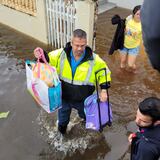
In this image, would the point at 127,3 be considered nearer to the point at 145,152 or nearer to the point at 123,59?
the point at 123,59

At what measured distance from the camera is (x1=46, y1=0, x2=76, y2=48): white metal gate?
21.2 ft

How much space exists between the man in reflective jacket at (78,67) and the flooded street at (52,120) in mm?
974

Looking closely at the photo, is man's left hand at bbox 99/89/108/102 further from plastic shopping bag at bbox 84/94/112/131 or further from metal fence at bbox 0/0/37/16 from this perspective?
metal fence at bbox 0/0/37/16

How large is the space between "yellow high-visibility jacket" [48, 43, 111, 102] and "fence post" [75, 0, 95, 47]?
8.28 feet

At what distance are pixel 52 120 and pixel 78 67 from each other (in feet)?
5.41

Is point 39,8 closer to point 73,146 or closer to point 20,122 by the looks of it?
point 20,122

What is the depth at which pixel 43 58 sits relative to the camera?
358 centimetres

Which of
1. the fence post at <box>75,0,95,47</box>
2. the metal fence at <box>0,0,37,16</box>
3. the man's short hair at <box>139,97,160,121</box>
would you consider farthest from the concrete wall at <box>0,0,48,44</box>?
the man's short hair at <box>139,97,160,121</box>

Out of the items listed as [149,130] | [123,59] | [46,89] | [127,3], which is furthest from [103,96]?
[127,3]

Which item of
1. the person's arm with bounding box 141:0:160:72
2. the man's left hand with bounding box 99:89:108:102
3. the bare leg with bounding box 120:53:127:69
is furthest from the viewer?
the bare leg with bounding box 120:53:127:69

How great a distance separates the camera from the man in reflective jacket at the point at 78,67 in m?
3.50

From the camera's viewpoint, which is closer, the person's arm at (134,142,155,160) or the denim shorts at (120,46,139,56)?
the person's arm at (134,142,155,160)

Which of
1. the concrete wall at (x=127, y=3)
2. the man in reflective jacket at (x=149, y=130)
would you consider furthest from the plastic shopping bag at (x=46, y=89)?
the concrete wall at (x=127, y=3)

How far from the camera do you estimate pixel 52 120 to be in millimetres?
4875
